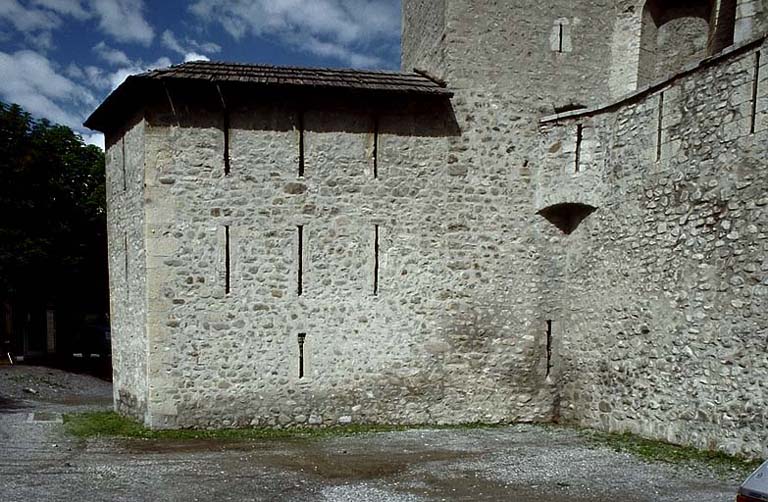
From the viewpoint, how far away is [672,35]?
9.43 metres

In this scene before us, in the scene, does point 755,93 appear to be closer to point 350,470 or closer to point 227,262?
point 350,470

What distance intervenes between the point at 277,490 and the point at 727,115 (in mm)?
6384

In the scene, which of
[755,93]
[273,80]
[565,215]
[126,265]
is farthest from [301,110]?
[755,93]

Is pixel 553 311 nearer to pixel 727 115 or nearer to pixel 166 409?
pixel 727 115

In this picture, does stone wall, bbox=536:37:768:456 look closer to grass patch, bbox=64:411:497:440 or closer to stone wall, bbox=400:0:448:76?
stone wall, bbox=400:0:448:76

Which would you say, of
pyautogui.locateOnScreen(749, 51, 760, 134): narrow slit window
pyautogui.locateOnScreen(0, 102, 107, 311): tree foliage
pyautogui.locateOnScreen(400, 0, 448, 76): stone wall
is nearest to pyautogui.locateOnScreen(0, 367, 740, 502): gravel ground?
pyautogui.locateOnScreen(749, 51, 760, 134): narrow slit window

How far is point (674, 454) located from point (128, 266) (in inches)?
319

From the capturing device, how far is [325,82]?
27.9ft

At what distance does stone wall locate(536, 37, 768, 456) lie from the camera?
632 cm

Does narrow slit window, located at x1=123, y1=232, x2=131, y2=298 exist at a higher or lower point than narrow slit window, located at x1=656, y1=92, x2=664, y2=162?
lower

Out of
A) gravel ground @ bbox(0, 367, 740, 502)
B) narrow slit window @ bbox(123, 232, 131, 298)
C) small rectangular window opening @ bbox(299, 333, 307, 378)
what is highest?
narrow slit window @ bbox(123, 232, 131, 298)

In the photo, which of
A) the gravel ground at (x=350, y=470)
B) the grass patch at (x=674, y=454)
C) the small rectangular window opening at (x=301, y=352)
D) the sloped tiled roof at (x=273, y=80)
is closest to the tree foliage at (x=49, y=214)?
the sloped tiled roof at (x=273, y=80)

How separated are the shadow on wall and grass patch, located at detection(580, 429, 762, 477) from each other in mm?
4976

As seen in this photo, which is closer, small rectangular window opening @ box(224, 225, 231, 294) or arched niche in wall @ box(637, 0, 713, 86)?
small rectangular window opening @ box(224, 225, 231, 294)
